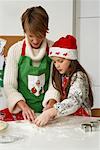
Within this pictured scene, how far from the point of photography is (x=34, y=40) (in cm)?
134

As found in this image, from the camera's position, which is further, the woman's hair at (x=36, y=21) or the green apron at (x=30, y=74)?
the green apron at (x=30, y=74)

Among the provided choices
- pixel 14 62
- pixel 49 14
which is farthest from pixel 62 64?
pixel 49 14

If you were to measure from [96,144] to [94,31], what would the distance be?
1.30 metres

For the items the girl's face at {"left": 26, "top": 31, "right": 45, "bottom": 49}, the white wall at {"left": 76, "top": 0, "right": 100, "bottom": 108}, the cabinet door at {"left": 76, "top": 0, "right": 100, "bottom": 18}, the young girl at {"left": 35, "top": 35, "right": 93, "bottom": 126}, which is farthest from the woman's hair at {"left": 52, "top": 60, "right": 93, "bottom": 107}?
the cabinet door at {"left": 76, "top": 0, "right": 100, "bottom": 18}

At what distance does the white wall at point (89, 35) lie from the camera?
2121 mm

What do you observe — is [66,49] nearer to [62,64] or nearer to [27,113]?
[62,64]

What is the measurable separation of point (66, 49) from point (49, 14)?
3.09 ft

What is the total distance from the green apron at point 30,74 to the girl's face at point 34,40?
5cm

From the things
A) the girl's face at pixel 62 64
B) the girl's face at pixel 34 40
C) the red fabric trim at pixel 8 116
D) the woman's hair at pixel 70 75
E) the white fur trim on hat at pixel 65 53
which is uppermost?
the girl's face at pixel 34 40

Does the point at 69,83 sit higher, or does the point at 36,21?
the point at 36,21

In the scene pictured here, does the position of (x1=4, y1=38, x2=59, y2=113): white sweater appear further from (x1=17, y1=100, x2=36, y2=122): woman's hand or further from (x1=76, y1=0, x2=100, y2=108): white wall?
(x1=76, y1=0, x2=100, y2=108): white wall

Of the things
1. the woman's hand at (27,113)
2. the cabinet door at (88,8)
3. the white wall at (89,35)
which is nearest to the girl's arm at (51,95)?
the woman's hand at (27,113)

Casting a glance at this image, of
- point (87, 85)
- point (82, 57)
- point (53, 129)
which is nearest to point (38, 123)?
point (53, 129)

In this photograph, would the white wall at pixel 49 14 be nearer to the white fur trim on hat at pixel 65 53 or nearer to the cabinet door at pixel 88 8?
the cabinet door at pixel 88 8
